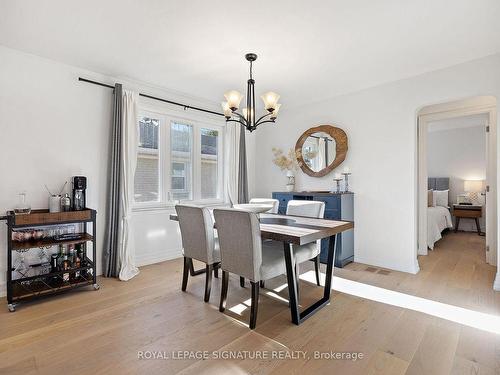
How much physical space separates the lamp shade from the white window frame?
5.63 m

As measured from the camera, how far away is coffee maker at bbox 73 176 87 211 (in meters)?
2.89

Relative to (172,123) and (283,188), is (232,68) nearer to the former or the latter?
(172,123)

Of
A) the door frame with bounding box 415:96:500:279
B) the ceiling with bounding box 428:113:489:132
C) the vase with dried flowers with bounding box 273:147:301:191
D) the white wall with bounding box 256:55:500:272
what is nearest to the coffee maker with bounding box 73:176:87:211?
the vase with dried flowers with bounding box 273:147:301:191

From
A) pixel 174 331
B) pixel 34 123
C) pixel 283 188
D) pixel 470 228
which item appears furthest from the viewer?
pixel 470 228

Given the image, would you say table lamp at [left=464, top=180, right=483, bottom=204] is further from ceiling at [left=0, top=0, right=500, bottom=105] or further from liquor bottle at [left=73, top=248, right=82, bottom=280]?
liquor bottle at [left=73, top=248, right=82, bottom=280]

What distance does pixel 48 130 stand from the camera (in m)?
2.91

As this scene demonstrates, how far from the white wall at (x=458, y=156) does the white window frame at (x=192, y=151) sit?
5098mm

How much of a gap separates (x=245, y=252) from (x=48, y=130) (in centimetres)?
259

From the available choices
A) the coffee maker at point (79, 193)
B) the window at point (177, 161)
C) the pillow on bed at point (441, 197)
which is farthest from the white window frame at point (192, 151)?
the pillow on bed at point (441, 197)

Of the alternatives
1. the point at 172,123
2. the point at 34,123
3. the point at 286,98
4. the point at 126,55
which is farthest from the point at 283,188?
the point at 34,123

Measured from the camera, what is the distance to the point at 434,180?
657 cm

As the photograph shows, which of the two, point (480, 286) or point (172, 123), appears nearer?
point (480, 286)

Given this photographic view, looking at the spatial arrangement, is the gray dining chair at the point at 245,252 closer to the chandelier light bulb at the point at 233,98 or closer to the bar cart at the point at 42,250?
the chandelier light bulb at the point at 233,98

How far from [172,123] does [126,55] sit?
4.10ft
